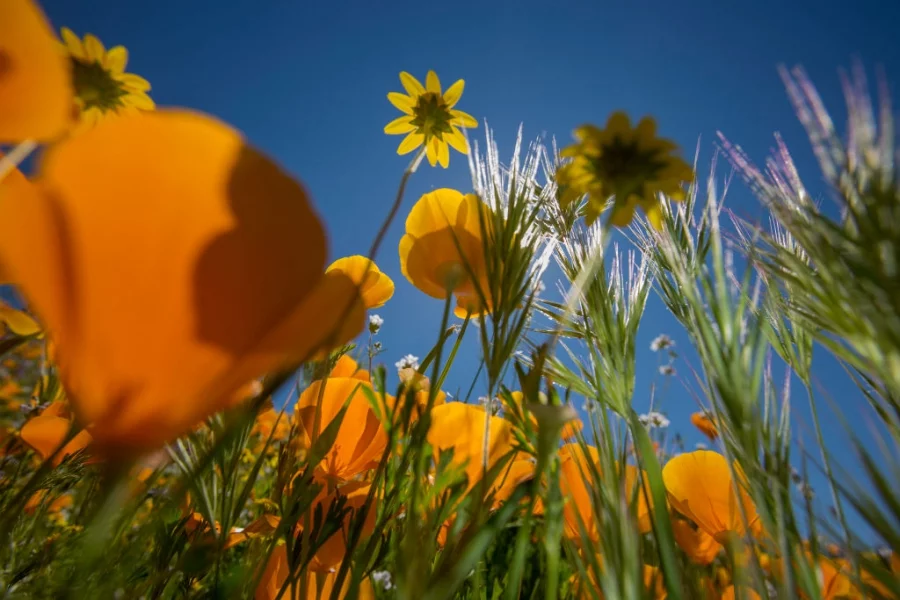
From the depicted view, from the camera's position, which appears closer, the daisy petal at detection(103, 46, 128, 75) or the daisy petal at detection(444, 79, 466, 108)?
the daisy petal at detection(103, 46, 128, 75)

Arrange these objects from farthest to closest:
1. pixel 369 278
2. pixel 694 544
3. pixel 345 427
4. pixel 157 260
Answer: pixel 694 544
pixel 345 427
pixel 369 278
pixel 157 260

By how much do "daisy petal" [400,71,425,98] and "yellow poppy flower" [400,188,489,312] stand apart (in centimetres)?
73

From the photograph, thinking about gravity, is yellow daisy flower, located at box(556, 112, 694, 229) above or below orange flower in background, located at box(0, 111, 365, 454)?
above

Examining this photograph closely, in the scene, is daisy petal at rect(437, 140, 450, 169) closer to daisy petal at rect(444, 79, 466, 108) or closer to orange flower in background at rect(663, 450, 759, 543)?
daisy petal at rect(444, 79, 466, 108)

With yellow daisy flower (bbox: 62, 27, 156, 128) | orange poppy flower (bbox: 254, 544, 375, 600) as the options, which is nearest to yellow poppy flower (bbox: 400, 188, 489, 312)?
orange poppy flower (bbox: 254, 544, 375, 600)

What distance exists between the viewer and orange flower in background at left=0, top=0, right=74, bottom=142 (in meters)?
0.20

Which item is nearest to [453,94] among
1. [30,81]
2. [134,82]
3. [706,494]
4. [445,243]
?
[134,82]

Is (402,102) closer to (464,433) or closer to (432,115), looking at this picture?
(432,115)

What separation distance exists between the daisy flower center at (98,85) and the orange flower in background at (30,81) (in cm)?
78

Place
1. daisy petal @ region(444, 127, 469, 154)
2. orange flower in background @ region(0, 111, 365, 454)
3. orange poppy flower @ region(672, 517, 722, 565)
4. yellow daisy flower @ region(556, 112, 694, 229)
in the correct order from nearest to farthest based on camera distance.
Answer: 1. orange flower in background @ region(0, 111, 365, 454)
2. yellow daisy flower @ region(556, 112, 694, 229)
3. orange poppy flower @ region(672, 517, 722, 565)
4. daisy petal @ region(444, 127, 469, 154)

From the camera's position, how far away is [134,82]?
90 cm

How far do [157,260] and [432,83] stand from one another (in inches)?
44.6

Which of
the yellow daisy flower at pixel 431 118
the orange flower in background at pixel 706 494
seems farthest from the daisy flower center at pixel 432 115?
the orange flower in background at pixel 706 494

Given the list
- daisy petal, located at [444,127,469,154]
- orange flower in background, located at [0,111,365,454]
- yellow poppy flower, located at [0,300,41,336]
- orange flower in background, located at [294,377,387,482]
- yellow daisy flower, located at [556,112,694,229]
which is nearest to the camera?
orange flower in background, located at [0,111,365,454]
